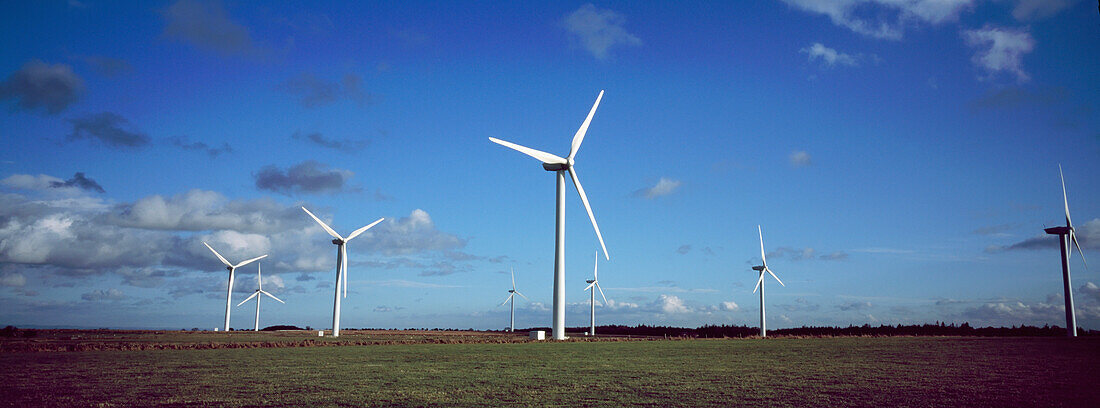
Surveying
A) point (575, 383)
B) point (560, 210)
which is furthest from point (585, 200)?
point (575, 383)

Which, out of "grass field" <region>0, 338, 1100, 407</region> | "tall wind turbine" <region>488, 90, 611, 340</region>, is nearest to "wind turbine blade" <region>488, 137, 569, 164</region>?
"tall wind turbine" <region>488, 90, 611, 340</region>

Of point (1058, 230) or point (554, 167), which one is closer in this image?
point (554, 167)

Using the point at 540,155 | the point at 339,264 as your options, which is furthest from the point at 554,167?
the point at 339,264

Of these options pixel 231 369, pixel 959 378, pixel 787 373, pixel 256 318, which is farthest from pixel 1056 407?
pixel 256 318

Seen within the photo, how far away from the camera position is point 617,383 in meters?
21.2

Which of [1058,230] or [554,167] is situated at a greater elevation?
[554,167]

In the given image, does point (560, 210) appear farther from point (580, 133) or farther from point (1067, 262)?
point (1067, 262)

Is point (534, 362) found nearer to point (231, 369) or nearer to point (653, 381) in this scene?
point (653, 381)

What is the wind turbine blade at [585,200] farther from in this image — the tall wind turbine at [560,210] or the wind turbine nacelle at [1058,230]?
the wind turbine nacelle at [1058,230]

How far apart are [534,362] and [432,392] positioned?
1269 cm

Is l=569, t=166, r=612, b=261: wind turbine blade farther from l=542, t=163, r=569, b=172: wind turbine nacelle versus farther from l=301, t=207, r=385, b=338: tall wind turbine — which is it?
l=301, t=207, r=385, b=338: tall wind turbine

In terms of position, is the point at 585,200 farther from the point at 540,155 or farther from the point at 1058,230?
the point at 1058,230

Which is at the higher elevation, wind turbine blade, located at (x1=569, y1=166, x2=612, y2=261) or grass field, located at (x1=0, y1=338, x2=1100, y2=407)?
wind turbine blade, located at (x1=569, y1=166, x2=612, y2=261)

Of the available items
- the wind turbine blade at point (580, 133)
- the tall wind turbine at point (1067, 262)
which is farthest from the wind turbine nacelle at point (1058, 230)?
the wind turbine blade at point (580, 133)
